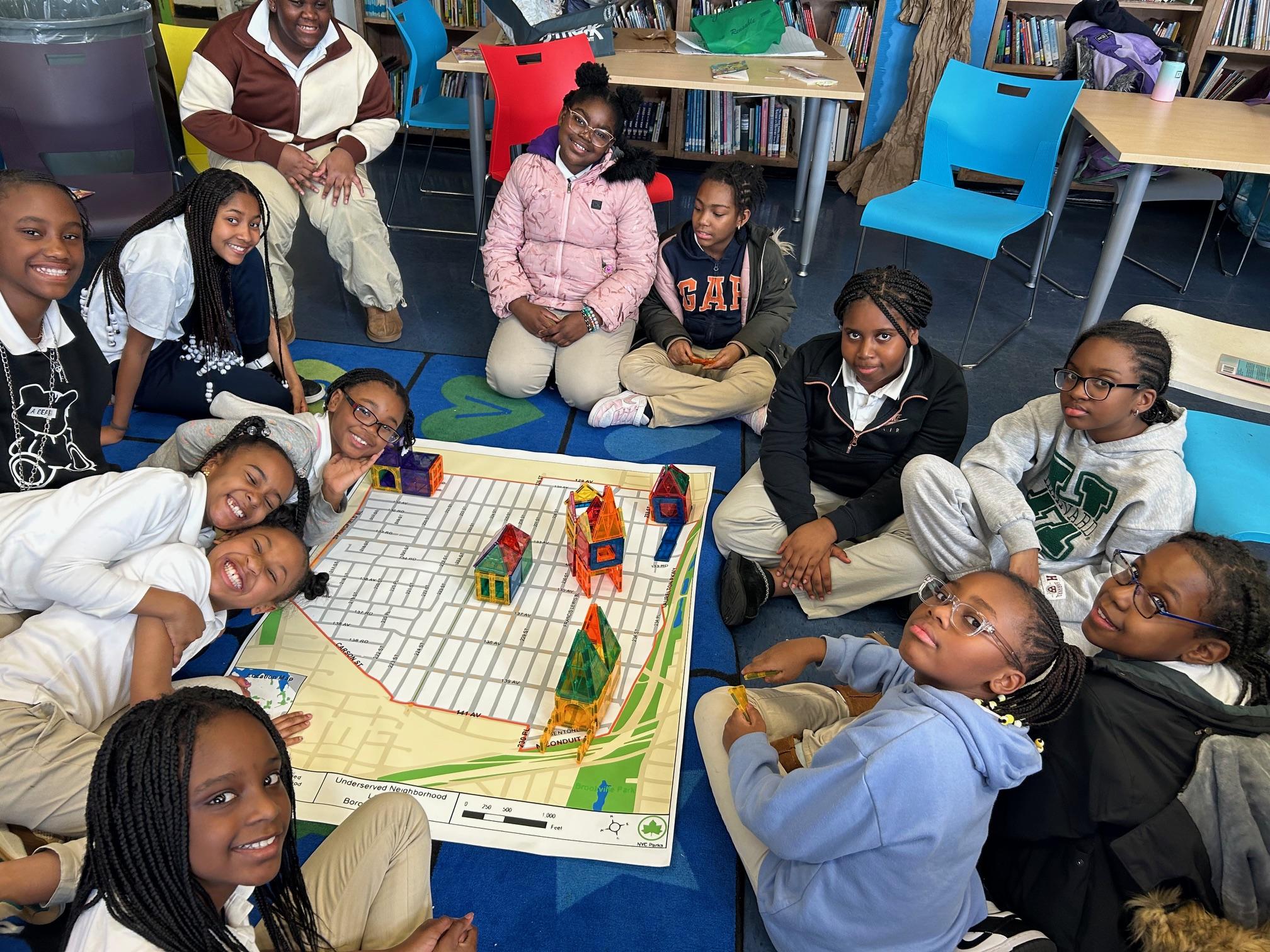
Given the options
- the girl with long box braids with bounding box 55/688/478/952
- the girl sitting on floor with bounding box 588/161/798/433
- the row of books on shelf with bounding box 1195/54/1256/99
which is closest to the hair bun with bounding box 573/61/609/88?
the girl sitting on floor with bounding box 588/161/798/433

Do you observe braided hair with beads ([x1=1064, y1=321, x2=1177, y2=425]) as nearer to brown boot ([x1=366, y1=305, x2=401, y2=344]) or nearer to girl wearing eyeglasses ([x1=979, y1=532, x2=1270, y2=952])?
girl wearing eyeglasses ([x1=979, y1=532, x2=1270, y2=952])

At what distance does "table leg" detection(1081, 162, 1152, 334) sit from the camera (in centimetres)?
293

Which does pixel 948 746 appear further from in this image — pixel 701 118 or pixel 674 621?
pixel 701 118

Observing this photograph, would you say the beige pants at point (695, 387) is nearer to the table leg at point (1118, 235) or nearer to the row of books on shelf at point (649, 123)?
the table leg at point (1118, 235)

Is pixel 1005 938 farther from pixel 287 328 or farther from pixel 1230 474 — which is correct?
pixel 287 328

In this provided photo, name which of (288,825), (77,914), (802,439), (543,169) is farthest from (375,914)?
(543,169)

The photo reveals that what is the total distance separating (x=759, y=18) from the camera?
13.0ft

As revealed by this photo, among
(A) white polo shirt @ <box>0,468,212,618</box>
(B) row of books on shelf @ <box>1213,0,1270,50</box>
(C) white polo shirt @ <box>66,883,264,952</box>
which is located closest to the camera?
(C) white polo shirt @ <box>66,883,264,952</box>

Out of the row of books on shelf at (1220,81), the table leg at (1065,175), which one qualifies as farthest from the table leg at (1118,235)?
the row of books on shelf at (1220,81)

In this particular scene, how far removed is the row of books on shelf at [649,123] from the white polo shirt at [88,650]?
3.80m

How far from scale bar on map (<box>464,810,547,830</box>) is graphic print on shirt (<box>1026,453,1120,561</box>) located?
1.21m

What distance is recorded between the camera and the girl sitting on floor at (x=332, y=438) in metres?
2.07

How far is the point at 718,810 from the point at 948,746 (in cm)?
60

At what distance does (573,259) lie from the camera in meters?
2.94
